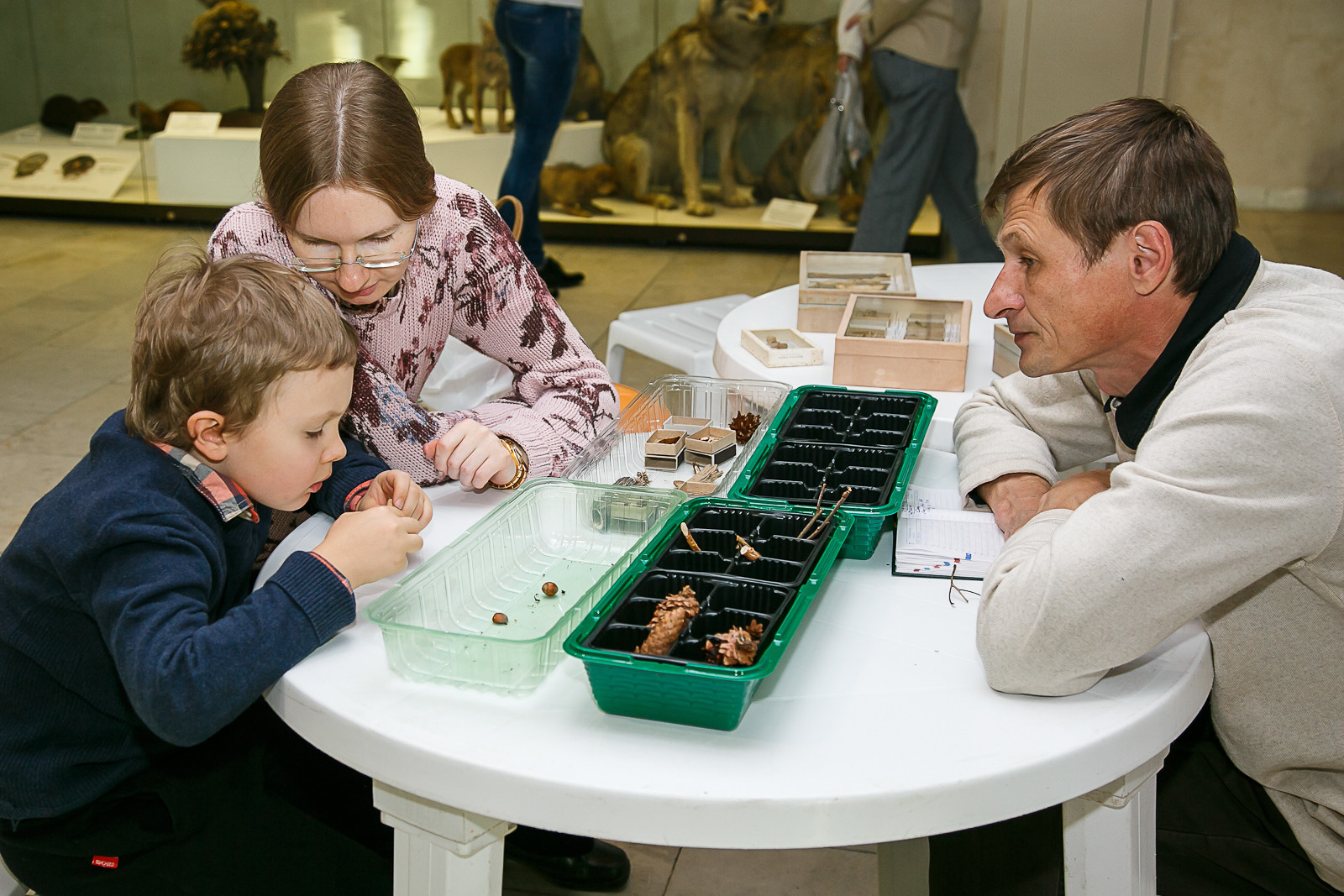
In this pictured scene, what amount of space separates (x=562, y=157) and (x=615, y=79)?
54 centimetres

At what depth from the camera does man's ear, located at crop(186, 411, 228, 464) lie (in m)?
1.37

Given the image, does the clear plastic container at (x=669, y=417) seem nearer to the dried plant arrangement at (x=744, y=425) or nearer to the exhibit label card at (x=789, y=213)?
the dried plant arrangement at (x=744, y=425)

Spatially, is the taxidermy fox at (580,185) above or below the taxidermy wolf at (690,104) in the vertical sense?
below

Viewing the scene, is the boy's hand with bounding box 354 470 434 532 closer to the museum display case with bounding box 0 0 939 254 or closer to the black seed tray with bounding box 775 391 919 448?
the black seed tray with bounding box 775 391 919 448

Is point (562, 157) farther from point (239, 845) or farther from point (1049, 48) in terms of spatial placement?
point (239, 845)

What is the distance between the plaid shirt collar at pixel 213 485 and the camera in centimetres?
139

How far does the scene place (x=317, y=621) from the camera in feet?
4.21

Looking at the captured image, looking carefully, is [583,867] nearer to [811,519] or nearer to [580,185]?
[811,519]

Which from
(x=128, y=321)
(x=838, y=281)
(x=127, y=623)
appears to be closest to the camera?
(x=127, y=623)

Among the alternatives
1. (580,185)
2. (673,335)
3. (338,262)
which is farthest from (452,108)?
(338,262)

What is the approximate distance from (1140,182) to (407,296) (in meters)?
1.19

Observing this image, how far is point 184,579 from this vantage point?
1.26 meters

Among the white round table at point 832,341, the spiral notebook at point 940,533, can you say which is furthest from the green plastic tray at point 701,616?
the white round table at point 832,341

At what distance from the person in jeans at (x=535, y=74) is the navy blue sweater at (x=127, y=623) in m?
3.90
